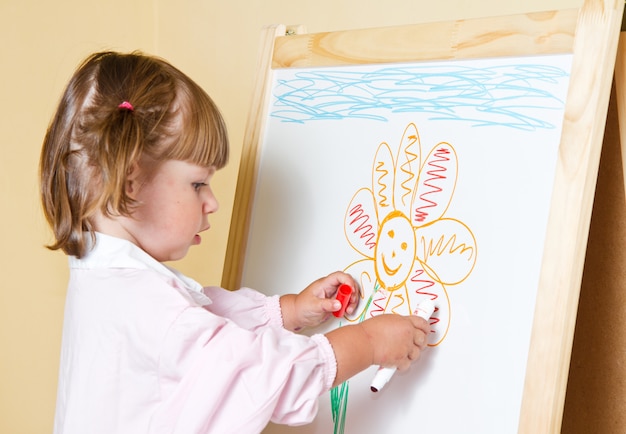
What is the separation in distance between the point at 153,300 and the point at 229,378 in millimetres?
134

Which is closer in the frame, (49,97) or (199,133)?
(199,133)

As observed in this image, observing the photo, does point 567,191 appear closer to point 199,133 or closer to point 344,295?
point 344,295

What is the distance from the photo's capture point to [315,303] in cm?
110

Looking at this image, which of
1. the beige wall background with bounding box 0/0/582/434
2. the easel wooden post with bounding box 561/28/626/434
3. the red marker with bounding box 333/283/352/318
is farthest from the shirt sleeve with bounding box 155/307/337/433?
the beige wall background with bounding box 0/0/582/434

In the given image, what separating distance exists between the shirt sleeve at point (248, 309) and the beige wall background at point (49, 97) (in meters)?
0.63

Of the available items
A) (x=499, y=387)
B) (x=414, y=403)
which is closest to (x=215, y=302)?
(x=414, y=403)

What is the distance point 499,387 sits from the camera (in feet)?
2.91

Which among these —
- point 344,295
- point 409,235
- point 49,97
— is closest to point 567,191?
point 409,235

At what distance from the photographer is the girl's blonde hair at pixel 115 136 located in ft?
3.09

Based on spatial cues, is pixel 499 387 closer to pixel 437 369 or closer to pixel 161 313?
pixel 437 369

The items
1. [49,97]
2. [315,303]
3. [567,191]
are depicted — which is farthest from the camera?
[49,97]

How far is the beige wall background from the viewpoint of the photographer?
1651 mm

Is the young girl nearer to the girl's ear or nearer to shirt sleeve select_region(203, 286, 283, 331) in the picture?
the girl's ear

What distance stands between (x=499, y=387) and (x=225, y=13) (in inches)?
46.8
